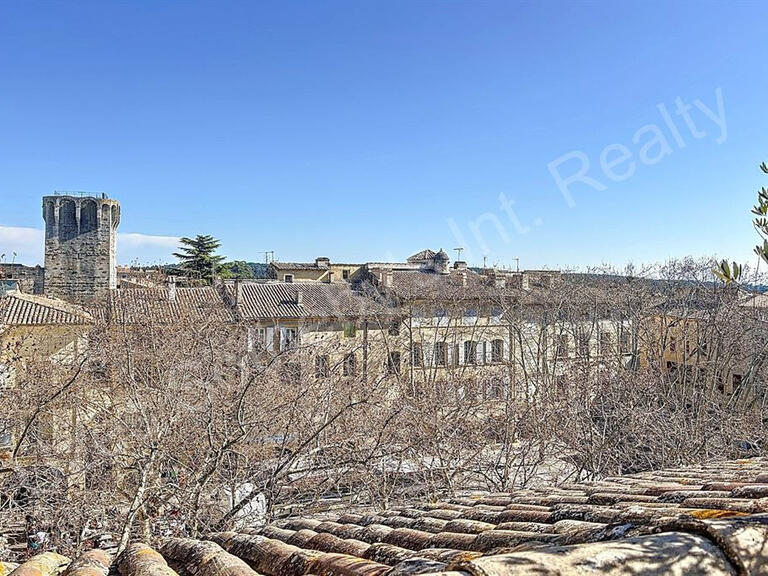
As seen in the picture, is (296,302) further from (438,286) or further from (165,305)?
(438,286)

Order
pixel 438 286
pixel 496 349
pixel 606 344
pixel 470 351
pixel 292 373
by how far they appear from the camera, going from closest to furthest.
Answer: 1. pixel 292 373
2. pixel 606 344
3. pixel 470 351
4. pixel 496 349
5. pixel 438 286

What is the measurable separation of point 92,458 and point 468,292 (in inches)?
757

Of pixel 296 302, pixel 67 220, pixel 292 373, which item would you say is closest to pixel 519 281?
pixel 296 302

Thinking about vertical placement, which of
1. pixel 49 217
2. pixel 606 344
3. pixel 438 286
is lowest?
pixel 606 344

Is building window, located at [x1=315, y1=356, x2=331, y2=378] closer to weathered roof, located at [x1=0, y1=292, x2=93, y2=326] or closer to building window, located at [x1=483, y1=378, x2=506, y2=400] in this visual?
building window, located at [x1=483, y1=378, x2=506, y2=400]

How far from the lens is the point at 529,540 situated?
8.56 feet

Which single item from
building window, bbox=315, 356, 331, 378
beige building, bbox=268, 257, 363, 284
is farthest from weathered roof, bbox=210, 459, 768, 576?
beige building, bbox=268, 257, 363, 284

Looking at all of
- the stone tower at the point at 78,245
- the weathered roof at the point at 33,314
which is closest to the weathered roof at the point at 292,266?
the stone tower at the point at 78,245

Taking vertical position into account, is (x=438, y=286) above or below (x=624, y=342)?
above

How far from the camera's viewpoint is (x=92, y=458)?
29.8ft

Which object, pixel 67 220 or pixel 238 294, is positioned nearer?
pixel 238 294

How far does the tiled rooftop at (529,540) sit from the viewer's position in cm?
157

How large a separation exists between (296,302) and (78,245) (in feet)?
46.9

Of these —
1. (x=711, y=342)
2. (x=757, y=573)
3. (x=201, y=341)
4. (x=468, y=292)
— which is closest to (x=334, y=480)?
(x=201, y=341)
